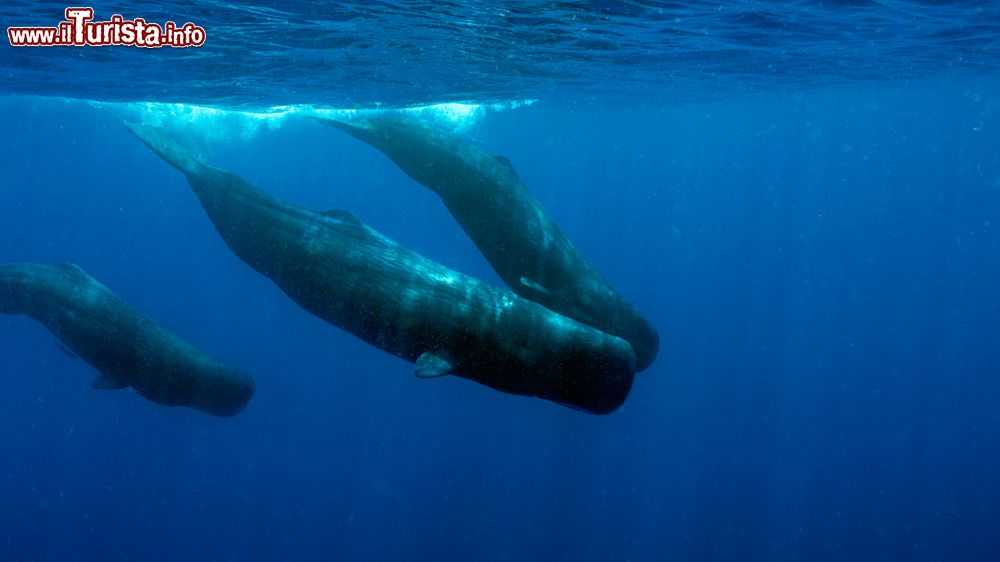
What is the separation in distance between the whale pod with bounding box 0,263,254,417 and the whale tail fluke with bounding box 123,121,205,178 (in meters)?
2.81

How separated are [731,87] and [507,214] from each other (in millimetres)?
24673

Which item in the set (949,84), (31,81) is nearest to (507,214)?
(31,81)

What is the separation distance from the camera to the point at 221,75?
2069 centimetres

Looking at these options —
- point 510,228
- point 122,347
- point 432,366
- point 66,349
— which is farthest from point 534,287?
point 66,349

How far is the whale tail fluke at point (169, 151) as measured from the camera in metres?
9.11

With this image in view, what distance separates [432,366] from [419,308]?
851 millimetres

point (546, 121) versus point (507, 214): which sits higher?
point (507, 214)

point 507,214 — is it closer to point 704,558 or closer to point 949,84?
point 704,558

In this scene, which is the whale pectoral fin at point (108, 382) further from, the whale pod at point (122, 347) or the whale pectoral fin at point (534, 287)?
the whale pectoral fin at point (534, 287)

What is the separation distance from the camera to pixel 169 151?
9.40 metres

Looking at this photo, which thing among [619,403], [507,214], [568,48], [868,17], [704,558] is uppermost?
[868,17]

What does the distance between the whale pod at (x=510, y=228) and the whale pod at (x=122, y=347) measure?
4541mm

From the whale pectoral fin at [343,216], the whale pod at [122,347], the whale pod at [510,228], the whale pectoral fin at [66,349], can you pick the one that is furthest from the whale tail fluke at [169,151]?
the whale pectoral fin at [66,349]

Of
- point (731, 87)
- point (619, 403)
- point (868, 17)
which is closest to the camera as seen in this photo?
point (619, 403)
